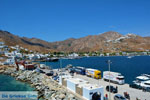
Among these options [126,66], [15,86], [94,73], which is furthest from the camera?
[126,66]

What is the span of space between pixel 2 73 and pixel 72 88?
176 ft

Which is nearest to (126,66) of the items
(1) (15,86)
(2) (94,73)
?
(2) (94,73)

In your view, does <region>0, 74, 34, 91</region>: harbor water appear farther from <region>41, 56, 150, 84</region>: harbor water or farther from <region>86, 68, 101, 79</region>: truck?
<region>41, 56, 150, 84</region>: harbor water

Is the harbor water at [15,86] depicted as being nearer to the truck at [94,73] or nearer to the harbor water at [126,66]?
the truck at [94,73]

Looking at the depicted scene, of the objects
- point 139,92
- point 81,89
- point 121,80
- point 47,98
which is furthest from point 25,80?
point 139,92

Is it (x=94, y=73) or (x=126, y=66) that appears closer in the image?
(x=94, y=73)

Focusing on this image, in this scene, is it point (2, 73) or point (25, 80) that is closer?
point (25, 80)

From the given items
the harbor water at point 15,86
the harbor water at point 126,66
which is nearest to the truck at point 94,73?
the harbor water at point 126,66

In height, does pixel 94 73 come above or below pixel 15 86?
above

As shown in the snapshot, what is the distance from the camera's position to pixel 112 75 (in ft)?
117

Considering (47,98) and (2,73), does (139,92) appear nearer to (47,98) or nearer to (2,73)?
(47,98)

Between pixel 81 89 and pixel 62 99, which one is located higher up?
pixel 81 89

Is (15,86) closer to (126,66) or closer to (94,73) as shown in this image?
(94,73)

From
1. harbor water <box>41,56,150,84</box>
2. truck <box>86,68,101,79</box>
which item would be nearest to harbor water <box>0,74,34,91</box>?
truck <box>86,68,101,79</box>
